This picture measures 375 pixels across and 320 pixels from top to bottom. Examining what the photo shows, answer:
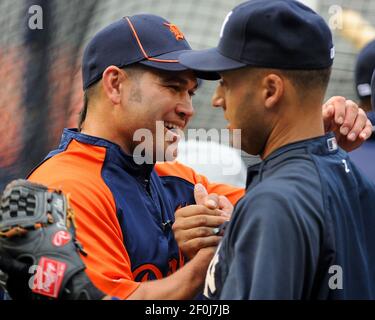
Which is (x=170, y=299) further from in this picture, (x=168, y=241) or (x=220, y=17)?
(x=220, y=17)

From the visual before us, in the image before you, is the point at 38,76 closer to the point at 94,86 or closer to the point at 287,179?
the point at 94,86

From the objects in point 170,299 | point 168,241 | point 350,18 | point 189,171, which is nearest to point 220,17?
point 350,18

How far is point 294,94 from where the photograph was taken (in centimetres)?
183

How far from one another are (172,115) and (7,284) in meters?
0.80

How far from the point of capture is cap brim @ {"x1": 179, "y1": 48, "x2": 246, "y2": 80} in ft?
6.12

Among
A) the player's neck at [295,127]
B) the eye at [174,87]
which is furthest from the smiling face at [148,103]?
the player's neck at [295,127]

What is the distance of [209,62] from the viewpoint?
6.32 ft

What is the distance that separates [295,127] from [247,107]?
4.7 inches

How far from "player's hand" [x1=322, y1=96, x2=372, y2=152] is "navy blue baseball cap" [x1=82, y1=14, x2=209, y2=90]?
1.60ft

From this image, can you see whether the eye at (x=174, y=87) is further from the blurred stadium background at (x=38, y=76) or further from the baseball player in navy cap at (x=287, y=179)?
the blurred stadium background at (x=38, y=76)

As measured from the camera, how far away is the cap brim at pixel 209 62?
A: 187 cm
